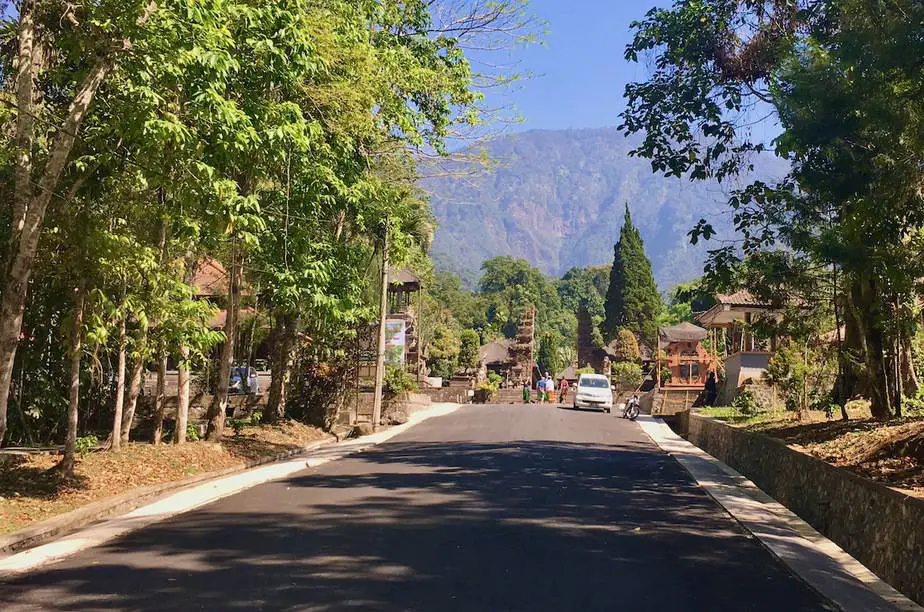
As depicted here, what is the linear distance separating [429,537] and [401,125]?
10.9 meters

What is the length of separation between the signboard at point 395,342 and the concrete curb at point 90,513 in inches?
849

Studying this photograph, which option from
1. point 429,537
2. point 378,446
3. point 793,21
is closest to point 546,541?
point 429,537

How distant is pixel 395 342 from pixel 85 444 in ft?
79.0

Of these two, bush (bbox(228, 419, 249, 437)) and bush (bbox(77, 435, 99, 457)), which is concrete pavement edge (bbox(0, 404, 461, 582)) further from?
bush (bbox(77, 435, 99, 457))

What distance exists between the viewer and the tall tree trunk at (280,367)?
22.2 m

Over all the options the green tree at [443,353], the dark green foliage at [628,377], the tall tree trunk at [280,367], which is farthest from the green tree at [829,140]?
the green tree at [443,353]

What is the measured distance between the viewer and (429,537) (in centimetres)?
891

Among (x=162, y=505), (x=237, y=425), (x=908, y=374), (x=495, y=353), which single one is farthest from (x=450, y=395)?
(x=162, y=505)

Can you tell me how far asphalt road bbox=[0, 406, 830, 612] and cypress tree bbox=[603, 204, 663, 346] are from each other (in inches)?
2882

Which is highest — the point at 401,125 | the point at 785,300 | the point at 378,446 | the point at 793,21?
the point at 793,21

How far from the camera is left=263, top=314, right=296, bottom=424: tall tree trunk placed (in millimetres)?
22188

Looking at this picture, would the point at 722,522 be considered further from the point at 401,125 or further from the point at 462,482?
the point at 401,125

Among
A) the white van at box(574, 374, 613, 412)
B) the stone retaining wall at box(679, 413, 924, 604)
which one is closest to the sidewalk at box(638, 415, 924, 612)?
the stone retaining wall at box(679, 413, 924, 604)

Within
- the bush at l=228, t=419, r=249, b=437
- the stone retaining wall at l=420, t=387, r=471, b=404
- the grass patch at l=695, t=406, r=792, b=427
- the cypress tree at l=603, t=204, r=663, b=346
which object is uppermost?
the cypress tree at l=603, t=204, r=663, b=346
